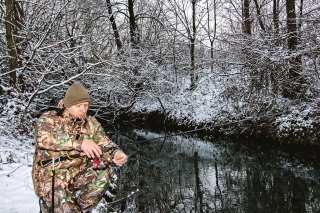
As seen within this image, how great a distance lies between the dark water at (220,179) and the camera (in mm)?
5910

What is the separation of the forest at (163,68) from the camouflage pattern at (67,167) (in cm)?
386

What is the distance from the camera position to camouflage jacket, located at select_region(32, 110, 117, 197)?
2.73m

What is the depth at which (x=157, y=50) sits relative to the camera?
16109 mm

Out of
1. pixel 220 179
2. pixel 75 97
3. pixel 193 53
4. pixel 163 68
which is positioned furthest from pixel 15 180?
pixel 193 53

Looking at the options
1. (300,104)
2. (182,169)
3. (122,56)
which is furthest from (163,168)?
(122,56)

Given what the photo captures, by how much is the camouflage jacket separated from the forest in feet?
12.8

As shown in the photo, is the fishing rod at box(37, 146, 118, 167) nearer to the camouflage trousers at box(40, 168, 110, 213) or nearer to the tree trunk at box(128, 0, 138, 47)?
the camouflage trousers at box(40, 168, 110, 213)

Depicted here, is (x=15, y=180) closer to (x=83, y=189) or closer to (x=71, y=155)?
(x=83, y=189)

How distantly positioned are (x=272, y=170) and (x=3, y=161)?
609 centimetres

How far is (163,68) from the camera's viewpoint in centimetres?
1616

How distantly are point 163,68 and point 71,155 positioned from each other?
44.5 ft

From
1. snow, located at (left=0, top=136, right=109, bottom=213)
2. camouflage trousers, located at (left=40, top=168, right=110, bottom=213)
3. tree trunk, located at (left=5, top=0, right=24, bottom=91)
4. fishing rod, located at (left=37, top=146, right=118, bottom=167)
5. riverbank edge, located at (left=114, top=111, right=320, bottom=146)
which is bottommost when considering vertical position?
riverbank edge, located at (left=114, top=111, right=320, bottom=146)

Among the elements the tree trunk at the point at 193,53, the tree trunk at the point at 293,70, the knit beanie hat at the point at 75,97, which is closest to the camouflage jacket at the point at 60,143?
the knit beanie hat at the point at 75,97

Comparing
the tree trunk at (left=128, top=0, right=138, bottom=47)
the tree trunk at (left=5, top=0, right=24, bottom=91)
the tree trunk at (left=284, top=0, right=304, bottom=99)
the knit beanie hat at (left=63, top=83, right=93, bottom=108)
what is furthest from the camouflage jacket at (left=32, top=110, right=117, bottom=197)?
the tree trunk at (left=128, top=0, right=138, bottom=47)
